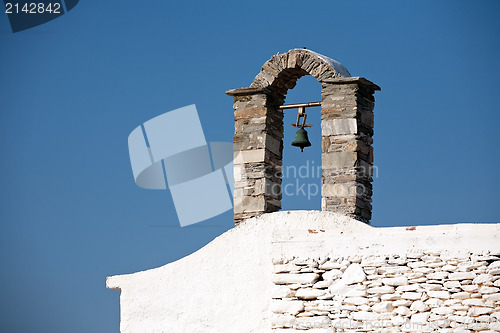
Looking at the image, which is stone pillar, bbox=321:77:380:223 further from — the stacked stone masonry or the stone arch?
the stacked stone masonry

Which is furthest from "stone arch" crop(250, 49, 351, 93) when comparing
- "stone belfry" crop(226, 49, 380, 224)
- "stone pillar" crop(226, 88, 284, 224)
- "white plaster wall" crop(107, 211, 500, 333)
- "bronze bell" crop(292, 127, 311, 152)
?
"white plaster wall" crop(107, 211, 500, 333)

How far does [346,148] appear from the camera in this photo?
1164cm

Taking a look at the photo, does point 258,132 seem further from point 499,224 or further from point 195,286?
point 499,224

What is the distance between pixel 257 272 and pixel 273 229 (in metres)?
0.48

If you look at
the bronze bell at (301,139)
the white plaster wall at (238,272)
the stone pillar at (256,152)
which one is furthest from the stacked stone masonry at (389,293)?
the bronze bell at (301,139)

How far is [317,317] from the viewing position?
10641mm

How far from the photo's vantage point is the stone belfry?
38.0ft

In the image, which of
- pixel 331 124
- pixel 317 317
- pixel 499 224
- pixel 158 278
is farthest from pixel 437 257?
pixel 158 278

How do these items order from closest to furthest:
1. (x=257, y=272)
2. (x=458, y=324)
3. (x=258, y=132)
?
(x=458, y=324) → (x=257, y=272) → (x=258, y=132)

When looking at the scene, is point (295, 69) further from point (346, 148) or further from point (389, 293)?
point (389, 293)

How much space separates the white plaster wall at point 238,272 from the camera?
1072 centimetres

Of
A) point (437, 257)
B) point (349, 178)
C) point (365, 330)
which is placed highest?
point (349, 178)

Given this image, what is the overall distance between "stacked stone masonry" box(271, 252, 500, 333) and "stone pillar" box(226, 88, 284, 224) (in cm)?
109

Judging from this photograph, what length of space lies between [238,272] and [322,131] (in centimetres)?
177
